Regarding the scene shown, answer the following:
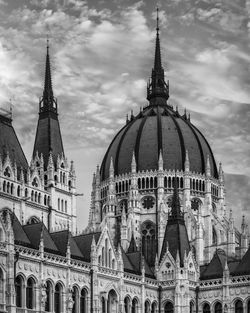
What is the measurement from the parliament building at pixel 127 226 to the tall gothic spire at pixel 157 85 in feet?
0.69

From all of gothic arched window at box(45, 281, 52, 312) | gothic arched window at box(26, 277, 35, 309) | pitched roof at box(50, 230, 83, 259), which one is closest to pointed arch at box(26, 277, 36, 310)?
gothic arched window at box(26, 277, 35, 309)

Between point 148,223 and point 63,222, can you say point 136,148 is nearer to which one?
point 148,223

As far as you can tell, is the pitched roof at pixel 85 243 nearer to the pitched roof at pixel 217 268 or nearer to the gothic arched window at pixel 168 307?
the gothic arched window at pixel 168 307

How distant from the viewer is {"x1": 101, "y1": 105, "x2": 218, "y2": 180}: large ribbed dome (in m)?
122

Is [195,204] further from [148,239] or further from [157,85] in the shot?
[157,85]

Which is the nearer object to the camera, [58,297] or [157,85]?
[58,297]

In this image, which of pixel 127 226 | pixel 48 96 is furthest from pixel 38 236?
pixel 127 226

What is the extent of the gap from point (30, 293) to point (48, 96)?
39893mm

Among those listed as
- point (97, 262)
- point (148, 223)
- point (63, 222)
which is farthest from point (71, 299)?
point (148, 223)

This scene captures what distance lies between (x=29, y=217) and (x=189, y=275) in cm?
1948

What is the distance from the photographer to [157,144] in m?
122

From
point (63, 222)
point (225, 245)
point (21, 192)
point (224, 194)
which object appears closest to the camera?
point (21, 192)

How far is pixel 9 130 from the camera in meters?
97.0

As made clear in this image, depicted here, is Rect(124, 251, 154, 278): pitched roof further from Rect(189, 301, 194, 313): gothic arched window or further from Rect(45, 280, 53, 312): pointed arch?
Rect(45, 280, 53, 312): pointed arch
